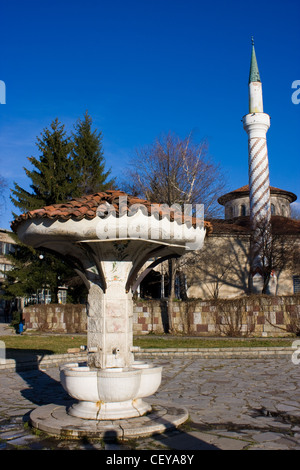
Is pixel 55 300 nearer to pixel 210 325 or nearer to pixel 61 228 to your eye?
pixel 210 325

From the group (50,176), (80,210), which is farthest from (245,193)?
(80,210)

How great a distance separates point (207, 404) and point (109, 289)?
2.42 metres

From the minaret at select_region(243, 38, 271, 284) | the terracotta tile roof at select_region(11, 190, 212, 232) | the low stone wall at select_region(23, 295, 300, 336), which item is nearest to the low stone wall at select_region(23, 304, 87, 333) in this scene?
the low stone wall at select_region(23, 295, 300, 336)

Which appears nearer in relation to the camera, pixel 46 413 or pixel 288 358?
pixel 46 413

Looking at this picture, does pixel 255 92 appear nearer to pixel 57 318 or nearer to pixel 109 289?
pixel 57 318

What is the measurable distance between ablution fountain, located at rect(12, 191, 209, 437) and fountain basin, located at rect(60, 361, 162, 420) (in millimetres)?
11

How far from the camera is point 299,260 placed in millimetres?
24969

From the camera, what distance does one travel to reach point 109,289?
5.57 m

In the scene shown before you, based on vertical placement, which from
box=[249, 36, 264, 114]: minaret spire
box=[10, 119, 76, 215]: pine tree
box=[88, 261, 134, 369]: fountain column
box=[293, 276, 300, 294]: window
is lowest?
box=[88, 261, 134, 369]: fountain column

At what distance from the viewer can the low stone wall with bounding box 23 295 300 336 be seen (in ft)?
57.2

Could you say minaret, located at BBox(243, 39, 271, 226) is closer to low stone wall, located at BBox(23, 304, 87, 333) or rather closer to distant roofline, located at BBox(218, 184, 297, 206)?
distant roofline, located at BBox(218, 184, 297, 206)

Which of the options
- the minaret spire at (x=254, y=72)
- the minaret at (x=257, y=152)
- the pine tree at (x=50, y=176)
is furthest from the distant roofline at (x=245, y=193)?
the pine tree at (x=50, y=176)
